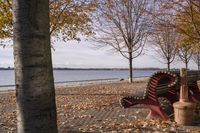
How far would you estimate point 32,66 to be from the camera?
3494 mm

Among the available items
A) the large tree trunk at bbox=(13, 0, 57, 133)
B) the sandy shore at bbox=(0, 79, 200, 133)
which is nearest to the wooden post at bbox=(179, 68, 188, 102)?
the sandy shore at bbox=(0, 79, 200, 133)

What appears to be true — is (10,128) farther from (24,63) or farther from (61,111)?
(24,63)

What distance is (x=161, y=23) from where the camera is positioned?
65.6ft

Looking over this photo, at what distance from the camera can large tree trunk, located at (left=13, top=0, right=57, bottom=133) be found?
11.5 ft

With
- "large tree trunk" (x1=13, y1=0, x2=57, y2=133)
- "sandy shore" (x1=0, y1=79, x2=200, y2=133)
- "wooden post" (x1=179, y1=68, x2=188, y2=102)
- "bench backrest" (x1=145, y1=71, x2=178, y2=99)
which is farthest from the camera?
"bench backrest" (x1=145, y1=71, x2=178, y2=99)

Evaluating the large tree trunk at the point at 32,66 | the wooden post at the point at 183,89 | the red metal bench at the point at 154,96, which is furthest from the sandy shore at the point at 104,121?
the large tree trunk at the point at 32,66

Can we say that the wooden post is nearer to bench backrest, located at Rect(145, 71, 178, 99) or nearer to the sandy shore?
bench backrest, located at Rect(145, 71, 178, 99)

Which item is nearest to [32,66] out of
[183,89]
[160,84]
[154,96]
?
[183,89]

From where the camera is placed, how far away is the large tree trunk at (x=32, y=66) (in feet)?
11.5

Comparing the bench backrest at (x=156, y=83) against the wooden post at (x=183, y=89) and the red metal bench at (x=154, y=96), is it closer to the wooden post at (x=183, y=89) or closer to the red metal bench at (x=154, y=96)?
the red metal bench at (x=154, y=96)

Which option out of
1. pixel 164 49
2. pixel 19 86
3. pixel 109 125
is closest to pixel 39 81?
pixel 19 86

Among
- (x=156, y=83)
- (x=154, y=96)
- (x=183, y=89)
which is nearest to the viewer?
(x=183, y=89)

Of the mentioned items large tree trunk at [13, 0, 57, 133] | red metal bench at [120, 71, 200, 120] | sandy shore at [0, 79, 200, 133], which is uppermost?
large tree trunk at [13, 0, 57, 133]

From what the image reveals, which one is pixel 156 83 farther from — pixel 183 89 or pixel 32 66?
pixel 32 66
